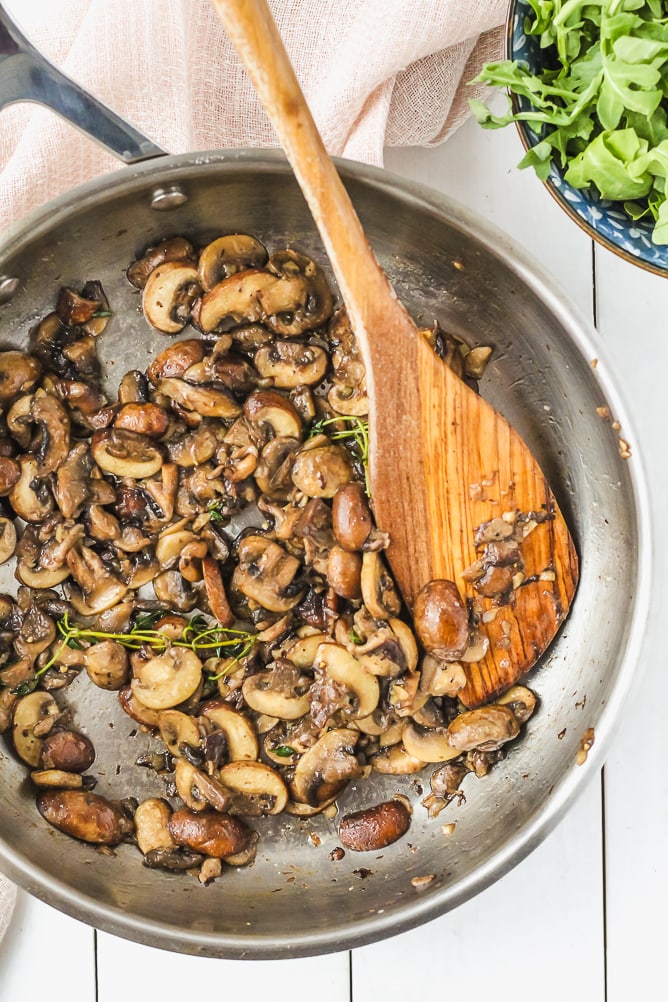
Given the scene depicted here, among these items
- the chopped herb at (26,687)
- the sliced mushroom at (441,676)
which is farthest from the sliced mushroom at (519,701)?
the chopped herb at (26,687)

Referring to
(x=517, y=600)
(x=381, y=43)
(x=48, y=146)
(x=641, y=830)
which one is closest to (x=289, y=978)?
(x=641, y=830)

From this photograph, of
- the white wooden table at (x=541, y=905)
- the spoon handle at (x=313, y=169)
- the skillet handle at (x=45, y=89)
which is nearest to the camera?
the spoon handle at (x=313, y=169)

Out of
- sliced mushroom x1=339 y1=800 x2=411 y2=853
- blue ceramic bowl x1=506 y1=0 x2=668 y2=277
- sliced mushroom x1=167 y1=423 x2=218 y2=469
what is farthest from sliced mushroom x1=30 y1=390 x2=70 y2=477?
blue ceramic bowl x1=506 y1=0 x2=668 y2=277

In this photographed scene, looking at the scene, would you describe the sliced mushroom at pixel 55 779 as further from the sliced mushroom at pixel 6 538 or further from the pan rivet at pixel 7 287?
the pan rivet at pixel 7 287

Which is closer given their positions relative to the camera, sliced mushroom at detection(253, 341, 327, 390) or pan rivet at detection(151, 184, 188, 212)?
pan rivet at detection(151, 184, 188, 212)

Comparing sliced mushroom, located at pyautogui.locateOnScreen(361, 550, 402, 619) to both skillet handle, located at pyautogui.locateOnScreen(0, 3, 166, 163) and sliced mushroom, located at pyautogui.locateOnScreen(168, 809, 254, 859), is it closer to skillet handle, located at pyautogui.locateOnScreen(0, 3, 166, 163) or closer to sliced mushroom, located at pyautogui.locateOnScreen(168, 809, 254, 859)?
sliced mushroom, located at pyautogui.locateOnScreen(168, 809, 254, 859)

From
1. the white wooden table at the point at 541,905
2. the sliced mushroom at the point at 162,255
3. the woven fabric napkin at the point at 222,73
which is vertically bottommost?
the white wooden table at the point at 541,905

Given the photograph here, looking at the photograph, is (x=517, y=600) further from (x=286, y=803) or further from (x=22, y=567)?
(x=22, y=567)
